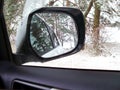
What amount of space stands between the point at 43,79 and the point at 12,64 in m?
0.19

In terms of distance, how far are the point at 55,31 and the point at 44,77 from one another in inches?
7.4

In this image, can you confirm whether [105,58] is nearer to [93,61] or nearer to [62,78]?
A: [93,61]

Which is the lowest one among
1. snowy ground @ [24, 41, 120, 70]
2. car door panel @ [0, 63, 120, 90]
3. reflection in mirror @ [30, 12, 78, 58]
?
car door panel @ [0, 63, 120, 90]

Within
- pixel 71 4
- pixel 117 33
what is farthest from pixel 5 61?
pixel 117 33

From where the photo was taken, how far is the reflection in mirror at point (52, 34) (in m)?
1.27

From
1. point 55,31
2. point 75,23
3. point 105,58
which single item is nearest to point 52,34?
point 55,31

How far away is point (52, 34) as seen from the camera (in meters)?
1.33

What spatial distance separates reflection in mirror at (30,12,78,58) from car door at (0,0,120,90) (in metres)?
0.07

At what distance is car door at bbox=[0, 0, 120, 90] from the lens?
1.19 metres

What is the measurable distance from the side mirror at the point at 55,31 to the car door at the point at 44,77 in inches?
2.9

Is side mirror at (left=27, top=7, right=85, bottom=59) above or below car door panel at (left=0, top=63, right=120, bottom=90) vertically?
above

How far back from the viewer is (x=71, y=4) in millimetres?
1272

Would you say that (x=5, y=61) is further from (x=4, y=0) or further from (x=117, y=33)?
(x=117, y=33)

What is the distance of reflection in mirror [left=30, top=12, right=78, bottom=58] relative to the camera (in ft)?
4.17
